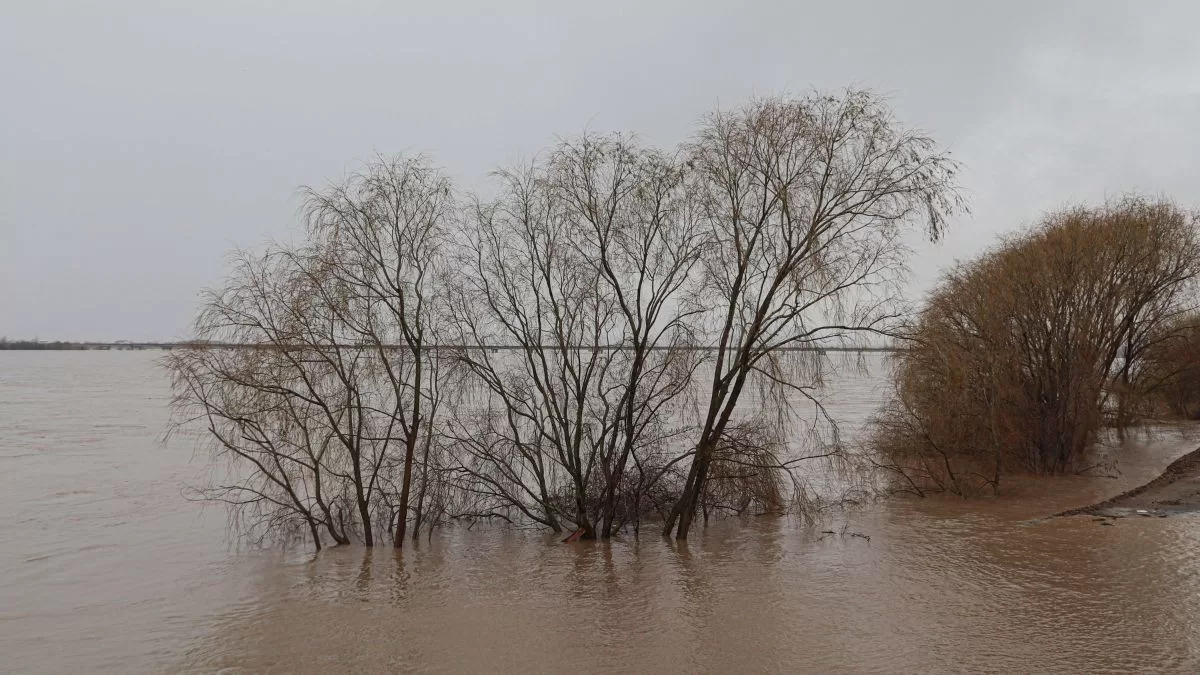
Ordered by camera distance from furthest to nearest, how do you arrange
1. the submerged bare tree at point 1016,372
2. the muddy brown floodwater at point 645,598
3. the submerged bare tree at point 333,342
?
1. the submerged bare tree at point 1016,372
2. the submerged bare tree at point 333,342
3. the muddy brown floodwater at point 645,598

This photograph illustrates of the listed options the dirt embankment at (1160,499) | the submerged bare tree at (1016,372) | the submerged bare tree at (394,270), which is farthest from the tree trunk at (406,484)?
the dirt embankment at (1160,499)

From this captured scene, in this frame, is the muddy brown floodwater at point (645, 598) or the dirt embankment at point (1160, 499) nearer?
the muddy brown floodwater at point (645, 598)

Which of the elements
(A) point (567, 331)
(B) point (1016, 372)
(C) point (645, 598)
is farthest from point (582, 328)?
(B) point (1016, 372)

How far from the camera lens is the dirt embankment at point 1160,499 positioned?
61.1 ft

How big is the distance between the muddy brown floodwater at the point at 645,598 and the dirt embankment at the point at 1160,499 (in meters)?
0.99

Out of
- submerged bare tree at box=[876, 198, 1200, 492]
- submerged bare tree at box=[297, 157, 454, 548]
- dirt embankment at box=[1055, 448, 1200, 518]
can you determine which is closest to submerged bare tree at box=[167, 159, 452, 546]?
→ submerged bare tree at box=[297, 157, 454, 548]

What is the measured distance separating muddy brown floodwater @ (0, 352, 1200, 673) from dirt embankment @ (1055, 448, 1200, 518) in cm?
99

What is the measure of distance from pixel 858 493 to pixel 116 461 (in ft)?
93.2

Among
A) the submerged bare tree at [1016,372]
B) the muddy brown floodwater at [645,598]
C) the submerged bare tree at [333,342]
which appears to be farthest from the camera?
the submerged bare tree at [1016,372]

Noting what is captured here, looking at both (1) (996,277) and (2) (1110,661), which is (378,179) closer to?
(2) (1110,661)

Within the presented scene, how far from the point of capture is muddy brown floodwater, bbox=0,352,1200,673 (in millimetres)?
10703

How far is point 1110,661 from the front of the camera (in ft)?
31.9

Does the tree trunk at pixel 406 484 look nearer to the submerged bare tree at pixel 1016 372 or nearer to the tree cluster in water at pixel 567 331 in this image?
the tree cluster in water at pixel 567 331

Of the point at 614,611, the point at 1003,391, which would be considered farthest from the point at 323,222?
the point at 1003,391
